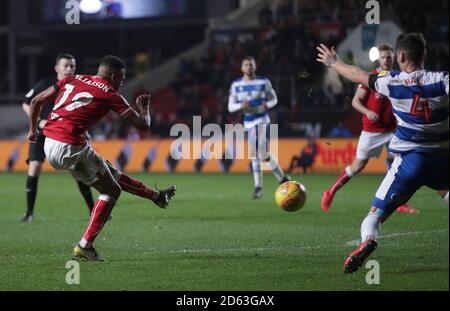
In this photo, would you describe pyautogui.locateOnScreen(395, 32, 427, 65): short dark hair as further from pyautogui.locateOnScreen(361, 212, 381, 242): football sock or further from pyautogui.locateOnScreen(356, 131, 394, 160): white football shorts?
pyautogui.locateOnScreen(356, 131, 394, 160): white football shorts

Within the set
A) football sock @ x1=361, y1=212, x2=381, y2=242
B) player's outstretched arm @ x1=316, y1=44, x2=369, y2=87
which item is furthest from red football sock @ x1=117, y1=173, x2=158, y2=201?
player's outstretched arm @ x1=316, y1=44, x2=369, y2=87

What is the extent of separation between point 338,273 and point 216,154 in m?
16.4

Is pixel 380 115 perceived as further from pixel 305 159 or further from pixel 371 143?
pixel 305 159

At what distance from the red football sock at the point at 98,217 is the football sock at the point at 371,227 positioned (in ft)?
8.67

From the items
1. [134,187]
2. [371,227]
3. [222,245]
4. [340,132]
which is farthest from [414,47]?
[340,132]

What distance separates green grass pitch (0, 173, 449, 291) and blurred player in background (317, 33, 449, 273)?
666 mm

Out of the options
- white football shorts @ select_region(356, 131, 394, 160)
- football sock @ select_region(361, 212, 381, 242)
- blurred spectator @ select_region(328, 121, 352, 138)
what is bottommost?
blurred spectator @ select_region(328, 121, 352, 138)

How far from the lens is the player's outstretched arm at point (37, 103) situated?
9438 mm

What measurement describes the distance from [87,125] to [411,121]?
328 centimetres

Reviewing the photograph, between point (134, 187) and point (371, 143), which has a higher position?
point (134, 187)

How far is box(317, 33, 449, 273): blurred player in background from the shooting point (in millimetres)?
7406

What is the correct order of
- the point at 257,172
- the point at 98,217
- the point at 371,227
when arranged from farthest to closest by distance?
1. the point at 257,172
2. the point at 98,217
3. the point at 371,227

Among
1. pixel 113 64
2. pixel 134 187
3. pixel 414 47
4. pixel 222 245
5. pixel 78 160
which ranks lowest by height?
pixel 222 245

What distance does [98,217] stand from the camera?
8.63 metres
